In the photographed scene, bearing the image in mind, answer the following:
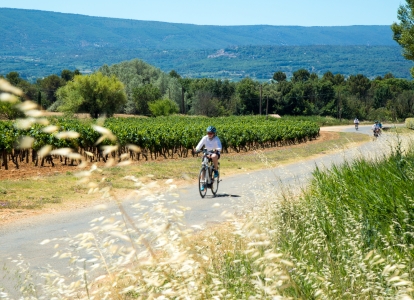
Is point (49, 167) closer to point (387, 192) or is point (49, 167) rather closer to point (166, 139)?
point (166, 139)

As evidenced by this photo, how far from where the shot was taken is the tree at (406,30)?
92.8 feet

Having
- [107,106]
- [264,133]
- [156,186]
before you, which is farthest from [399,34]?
[107,106]

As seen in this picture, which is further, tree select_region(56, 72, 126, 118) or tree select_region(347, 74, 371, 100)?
tree select_region(347, 74, 371, 100)

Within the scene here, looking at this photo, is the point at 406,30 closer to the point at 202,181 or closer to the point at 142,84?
the point at 202,181

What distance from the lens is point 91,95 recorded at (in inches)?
3159

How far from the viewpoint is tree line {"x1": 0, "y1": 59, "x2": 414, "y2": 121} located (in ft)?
264

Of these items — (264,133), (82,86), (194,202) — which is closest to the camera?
(194,202)

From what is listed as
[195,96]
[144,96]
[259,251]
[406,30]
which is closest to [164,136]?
[406,30]

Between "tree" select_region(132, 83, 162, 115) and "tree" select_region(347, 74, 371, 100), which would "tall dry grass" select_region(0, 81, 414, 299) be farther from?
"tree" select_region(347, 74, 371, 100)

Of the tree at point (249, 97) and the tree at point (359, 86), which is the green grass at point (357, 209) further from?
the tree at point (359, 86)

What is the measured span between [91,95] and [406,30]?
189 feet

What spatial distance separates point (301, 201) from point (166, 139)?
867 inches

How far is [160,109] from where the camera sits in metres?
86.2

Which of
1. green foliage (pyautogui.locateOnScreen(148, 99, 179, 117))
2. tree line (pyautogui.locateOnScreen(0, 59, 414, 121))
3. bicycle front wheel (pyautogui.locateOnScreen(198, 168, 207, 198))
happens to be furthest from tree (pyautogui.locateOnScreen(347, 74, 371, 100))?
bicycle front wheel (pyautogui.locateOnScreen(198, 168, 207, 198))
